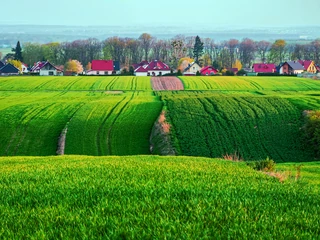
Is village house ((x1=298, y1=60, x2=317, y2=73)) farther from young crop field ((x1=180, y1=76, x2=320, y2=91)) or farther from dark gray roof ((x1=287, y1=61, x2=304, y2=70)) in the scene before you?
young crop field ((x1=180, y1=76, x2=320, y2=91))

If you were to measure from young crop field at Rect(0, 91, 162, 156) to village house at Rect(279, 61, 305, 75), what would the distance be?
8354cm

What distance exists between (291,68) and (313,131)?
9711cm

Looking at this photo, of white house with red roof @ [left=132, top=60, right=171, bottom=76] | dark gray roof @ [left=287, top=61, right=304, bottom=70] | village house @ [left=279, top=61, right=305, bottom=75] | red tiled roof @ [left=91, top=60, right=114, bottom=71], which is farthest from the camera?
red tiled roof @ [left=91, top=60, right=114, bottom=71]

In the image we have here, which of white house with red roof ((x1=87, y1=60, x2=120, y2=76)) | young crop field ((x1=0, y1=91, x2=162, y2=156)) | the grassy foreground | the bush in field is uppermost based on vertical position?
the grassy foreground

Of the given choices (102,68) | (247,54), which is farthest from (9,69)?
(247,54)

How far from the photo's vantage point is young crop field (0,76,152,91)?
277 ft

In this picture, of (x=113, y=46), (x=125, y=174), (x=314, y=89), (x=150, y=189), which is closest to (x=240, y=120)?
(x=125, y=174)

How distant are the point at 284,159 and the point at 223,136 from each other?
6.79 meters

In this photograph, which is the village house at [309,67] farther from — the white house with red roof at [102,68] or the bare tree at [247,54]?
the white house with red roof at [102,68]

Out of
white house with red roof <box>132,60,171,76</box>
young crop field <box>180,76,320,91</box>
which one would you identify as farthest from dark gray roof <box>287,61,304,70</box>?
young crop field <box>180,76,320,91</box>

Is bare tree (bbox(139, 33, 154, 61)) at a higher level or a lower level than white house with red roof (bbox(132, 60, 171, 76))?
higher

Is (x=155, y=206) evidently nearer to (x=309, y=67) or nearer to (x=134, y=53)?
(x=309, y=67)

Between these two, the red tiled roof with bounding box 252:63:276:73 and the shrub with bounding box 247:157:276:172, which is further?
the red tiled roof with bounding box 252:63:276:73

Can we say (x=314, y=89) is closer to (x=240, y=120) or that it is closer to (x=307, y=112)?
(x=307, y=112)
